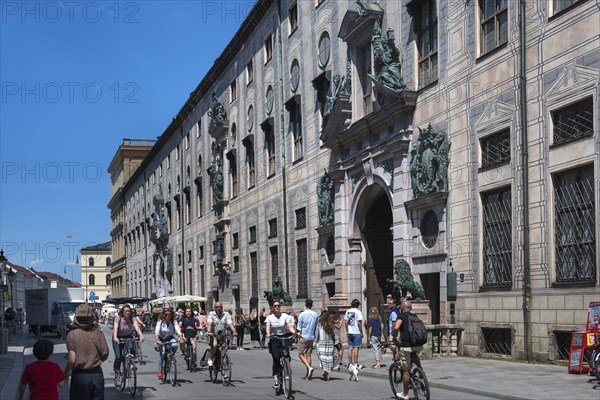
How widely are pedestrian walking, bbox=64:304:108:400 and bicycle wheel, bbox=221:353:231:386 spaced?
7700 mm

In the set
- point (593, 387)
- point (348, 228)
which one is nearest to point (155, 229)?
point (348, 228)

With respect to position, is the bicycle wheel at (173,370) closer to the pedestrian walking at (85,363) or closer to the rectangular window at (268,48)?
the pedestrian walking at (85,363)

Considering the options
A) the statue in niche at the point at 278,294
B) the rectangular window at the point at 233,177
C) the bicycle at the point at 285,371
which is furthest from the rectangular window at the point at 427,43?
the rectangular window at the point at 233,177

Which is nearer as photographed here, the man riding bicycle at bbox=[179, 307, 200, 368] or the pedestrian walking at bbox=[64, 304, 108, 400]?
the pedestrian walking at bbox=[64, 304, 108, 400]

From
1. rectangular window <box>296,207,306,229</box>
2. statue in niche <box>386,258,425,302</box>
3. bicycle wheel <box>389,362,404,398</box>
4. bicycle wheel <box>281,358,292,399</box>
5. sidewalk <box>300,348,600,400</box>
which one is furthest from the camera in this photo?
rectangular window <box>296,207,306,229</box>

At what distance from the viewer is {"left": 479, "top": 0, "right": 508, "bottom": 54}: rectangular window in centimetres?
2169

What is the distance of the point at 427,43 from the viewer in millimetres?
26125

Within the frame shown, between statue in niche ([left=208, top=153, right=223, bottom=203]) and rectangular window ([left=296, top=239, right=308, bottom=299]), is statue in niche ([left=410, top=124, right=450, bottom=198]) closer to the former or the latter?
rectangular window ([left=296, top=239, right=308, bottom=299])

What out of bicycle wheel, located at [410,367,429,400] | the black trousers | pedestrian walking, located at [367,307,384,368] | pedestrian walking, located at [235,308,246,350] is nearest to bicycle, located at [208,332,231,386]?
pedestrian walking, located at [367,307,384,368]

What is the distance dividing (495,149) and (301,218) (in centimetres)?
1703

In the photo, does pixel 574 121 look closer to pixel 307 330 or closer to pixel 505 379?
pixel 505 379

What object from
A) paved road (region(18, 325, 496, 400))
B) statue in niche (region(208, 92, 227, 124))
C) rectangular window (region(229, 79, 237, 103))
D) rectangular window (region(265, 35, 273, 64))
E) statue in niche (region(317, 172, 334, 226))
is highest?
rectangular window (region(265, 35, 273, 64))

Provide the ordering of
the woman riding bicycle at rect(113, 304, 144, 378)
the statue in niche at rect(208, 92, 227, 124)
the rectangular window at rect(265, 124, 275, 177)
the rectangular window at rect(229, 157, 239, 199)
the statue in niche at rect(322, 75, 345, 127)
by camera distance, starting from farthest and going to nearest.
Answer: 1. the statue in niche at rect(208, 92, 227, 124)
2. the rectangular window at rect(229, 157, 239, 199)
3. the rectangular window at rect(265, 124, 275, 177)
4. the statue in niche at rect(322, 75, 345, 127)
5. the woman riding bicycle at rect(113, 304, 144, 378)

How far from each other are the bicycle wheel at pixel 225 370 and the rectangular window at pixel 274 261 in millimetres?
22898
